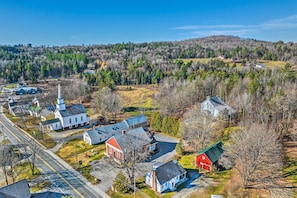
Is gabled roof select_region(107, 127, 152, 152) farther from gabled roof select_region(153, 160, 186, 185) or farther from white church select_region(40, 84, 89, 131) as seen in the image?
white church select_region(40, 84, 89, 131)

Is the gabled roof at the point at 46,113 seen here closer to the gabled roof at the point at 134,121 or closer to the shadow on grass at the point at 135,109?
the shadow on grass at the point at 135,109

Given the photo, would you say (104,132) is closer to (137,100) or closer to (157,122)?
(157,122)

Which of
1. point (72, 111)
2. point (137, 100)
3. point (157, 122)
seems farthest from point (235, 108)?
point (72, 111)

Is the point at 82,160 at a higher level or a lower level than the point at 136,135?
lower

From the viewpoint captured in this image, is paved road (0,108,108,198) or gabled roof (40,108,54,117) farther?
gabled roof (40,108,54,117)

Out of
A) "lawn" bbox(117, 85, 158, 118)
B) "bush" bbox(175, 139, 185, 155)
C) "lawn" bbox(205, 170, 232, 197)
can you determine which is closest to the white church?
"lawn" bbox(117, 85, 158, 118)

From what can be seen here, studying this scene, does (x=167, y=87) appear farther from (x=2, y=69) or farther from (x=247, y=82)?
(x=2, y=69)

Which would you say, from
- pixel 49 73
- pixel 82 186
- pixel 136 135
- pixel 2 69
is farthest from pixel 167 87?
pixel 2 69

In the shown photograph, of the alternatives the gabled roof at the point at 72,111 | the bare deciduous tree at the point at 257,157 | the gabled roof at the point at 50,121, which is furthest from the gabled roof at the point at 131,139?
the gabled roof at the point at 50,121
